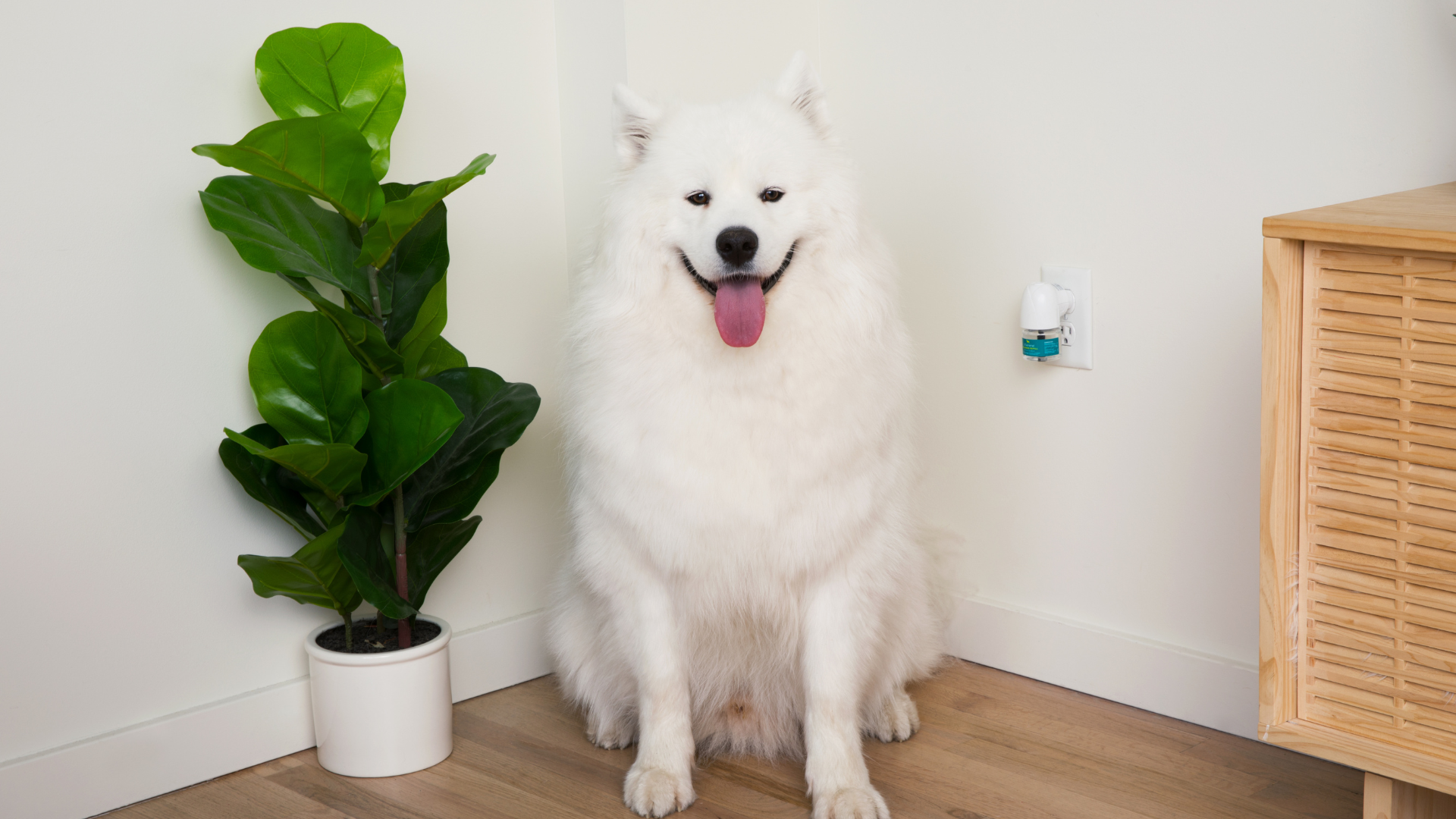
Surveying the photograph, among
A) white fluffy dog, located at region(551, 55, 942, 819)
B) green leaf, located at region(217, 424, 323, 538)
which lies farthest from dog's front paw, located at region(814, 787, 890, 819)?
green leaf, located at region(217, 424, 323, 538)

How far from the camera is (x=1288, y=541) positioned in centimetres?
149

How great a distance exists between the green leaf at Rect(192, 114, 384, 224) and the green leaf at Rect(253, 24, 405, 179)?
8cm

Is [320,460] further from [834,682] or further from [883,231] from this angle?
[883,231]

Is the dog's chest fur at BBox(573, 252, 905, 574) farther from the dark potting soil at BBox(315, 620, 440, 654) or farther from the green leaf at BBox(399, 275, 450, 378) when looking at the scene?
the dark potting soil at BBox(315, 620, 440, 654)

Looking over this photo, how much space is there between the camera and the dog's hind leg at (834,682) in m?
1.92

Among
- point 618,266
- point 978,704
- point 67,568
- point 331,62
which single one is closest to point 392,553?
point 67,568

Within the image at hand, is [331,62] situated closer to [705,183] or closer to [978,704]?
[705,183]

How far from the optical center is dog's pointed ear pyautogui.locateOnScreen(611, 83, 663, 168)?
190 cm

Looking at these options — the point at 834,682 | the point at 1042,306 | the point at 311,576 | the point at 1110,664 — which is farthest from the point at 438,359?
the point at 1110,664

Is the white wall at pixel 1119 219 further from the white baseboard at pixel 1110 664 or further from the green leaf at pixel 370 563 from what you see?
the green leaf at pixel 370 563

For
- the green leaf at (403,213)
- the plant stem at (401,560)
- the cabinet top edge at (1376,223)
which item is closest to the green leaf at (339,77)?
the green leaf at (403,213)

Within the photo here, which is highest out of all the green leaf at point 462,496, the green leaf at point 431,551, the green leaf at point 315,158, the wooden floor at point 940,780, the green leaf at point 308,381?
the green leaf at point 315,158

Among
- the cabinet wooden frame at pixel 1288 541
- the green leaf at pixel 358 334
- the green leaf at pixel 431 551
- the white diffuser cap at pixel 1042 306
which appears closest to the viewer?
the cabinet wooden frame at pixel 1288 541

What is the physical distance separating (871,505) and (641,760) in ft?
2.02
